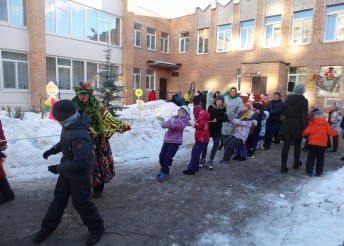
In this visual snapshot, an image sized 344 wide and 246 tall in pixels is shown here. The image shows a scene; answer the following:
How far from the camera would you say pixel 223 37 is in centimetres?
2152

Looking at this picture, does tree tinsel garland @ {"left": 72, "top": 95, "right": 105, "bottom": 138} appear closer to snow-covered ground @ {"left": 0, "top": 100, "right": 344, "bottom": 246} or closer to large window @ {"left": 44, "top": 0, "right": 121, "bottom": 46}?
snow-covered ground @ {"left": 0, "top": 100, "right": 344, "bottom": 246}

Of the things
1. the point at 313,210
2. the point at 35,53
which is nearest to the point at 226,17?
the point at 35,53

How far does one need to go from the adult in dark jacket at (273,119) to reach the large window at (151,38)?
17.0m

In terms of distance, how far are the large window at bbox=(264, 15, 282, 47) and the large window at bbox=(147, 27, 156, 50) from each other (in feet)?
31.0

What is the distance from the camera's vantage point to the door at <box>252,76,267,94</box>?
18.4 metres

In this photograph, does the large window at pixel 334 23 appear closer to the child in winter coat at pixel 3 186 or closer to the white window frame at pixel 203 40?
the white window frame at pixel 203 40

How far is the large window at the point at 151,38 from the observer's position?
2279cm

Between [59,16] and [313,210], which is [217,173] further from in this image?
[59,16]

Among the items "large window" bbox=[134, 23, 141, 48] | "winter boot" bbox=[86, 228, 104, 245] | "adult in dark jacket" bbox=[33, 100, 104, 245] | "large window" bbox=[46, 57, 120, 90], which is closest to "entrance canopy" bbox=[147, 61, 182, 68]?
"large window" bbox=[134, 23, 141, 48]

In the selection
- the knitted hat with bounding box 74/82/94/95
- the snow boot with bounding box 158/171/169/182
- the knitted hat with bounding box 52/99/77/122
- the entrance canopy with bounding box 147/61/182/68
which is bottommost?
the snow boot with bounding box 158/171/169/182

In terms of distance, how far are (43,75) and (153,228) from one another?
1400cm

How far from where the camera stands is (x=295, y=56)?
1797 cm

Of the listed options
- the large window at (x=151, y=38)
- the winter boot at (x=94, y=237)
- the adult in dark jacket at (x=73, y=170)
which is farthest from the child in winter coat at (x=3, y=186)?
the large window at (x=151, y=38)

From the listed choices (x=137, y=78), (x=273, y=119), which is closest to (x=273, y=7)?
(x=137, y=78)
